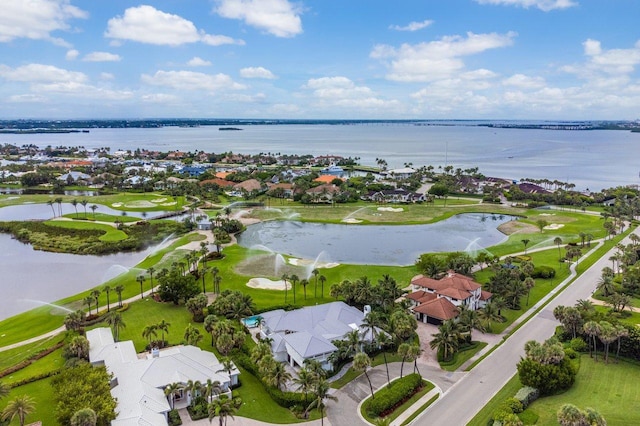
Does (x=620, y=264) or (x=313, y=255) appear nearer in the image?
(x=620, y=264)

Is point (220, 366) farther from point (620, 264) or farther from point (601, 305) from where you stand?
point (620, 264)

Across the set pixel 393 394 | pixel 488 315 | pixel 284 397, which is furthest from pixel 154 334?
pixel 488 315

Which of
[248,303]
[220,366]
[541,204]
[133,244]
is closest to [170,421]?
[220,366]

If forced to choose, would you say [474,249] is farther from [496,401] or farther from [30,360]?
[30,360]

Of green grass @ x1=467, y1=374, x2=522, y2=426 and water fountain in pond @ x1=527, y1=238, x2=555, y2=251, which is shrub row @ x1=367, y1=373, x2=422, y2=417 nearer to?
green grass @ x1=467, y1=374, x2=522, y2=426

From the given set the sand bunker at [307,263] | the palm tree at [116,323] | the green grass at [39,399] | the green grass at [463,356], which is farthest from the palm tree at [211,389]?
the sand bunker at [307,263]

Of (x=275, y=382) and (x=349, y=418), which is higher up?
Answer: (x=275, y=382)
